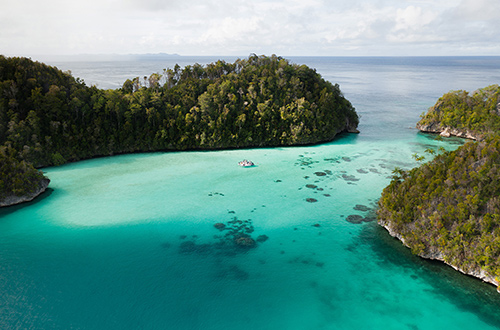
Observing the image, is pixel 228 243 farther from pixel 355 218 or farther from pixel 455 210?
pixel 455 210

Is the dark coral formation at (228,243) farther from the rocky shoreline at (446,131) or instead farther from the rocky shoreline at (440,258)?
the rocky shoreline at (446,131)

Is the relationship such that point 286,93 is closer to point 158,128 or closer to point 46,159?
point 158,128

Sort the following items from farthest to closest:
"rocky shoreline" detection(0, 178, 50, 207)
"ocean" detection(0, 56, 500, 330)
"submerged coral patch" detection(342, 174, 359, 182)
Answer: "submerged coral patch" detection(342, 174, 359, 182) → "rocky shoreline" detection(0, 178, 50, 207) → "ocean" detection(0, 56, 500, 330)

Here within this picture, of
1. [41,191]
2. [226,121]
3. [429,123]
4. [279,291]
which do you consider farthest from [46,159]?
[429,123]

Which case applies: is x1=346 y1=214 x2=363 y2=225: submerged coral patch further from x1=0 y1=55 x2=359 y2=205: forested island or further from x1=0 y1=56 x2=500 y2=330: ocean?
x1=0 y1=55 x2=359 y2=205: forested island

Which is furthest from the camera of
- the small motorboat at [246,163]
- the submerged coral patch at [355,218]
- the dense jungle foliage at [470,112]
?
the dense jungle foliage at [470,112]

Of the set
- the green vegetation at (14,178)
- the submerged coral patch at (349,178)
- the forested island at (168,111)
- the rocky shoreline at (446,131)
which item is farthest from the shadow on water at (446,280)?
the rocky shoreline at (446,131)

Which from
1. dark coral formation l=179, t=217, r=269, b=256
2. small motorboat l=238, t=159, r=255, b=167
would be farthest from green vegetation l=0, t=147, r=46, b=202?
small motorboat l=238, t=159, r=255, b=167
